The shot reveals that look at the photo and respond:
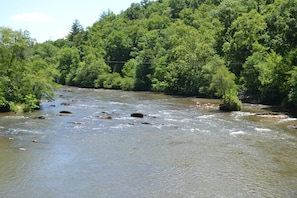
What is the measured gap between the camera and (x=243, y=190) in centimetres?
1898

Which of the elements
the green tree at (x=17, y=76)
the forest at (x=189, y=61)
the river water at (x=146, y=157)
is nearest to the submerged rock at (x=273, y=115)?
the river water at (x=146, y=157)

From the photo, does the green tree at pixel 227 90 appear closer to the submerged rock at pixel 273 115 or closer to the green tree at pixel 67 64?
the submerged rock at pixel 273 115

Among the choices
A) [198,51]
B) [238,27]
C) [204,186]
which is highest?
[238,27]

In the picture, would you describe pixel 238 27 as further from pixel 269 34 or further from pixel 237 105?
pixel 237 105

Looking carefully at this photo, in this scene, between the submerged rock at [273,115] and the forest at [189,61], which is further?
the forest at [189,61]

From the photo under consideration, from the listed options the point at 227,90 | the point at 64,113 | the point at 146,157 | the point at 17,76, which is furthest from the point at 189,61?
the point at 146,157

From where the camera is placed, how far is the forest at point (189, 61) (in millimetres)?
47438

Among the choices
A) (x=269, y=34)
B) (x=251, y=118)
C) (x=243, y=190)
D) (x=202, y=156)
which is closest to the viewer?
(x=243, y=190)

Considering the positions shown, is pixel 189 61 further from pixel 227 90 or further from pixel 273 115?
pixel 273 115

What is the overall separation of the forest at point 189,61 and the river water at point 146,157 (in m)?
8.79

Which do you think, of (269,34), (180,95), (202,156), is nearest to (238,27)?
(269,34)

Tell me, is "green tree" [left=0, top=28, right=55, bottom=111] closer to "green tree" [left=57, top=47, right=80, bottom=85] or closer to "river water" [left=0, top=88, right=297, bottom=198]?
"river water" [left=0, top=88, right=297, bottom=198]

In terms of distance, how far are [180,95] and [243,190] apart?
5837 cm

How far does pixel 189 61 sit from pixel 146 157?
54.3 metres
